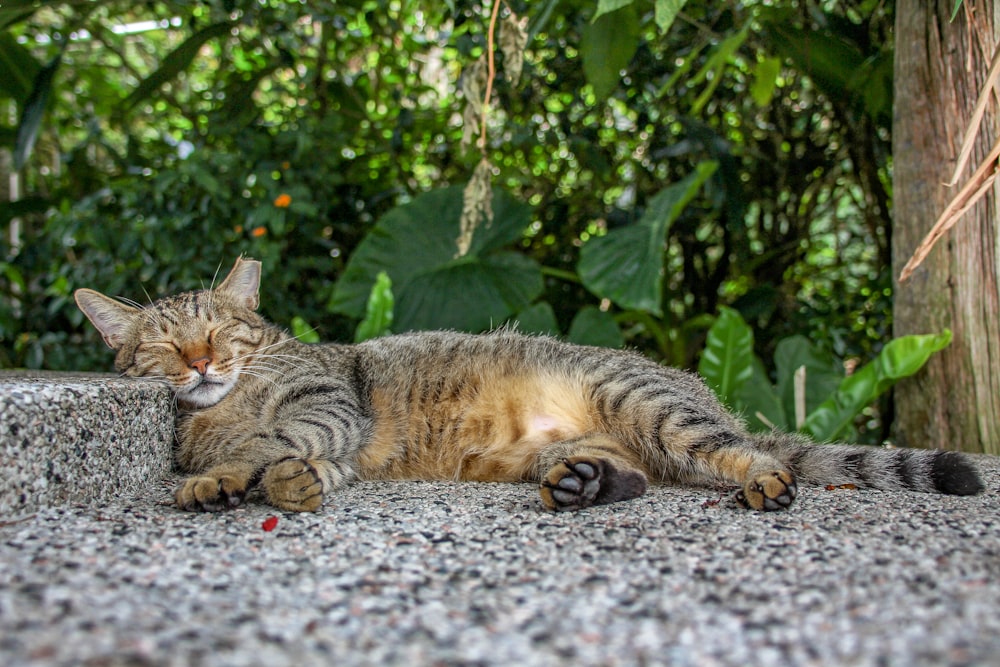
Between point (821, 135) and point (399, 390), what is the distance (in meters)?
3.91

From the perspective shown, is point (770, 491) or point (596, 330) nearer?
point (770, 491)

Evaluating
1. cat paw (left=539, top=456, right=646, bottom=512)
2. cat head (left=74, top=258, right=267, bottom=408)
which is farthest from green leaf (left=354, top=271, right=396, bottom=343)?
cat paw (left=539, top=456, right=646, bottom=512)

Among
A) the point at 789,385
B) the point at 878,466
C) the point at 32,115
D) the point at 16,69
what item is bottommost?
the point at 878,466

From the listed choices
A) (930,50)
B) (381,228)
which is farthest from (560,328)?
(930,50)

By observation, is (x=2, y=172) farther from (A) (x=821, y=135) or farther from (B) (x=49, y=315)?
(A) (x=821, y=135)

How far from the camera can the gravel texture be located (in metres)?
0.94

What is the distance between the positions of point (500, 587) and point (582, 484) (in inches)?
25.7

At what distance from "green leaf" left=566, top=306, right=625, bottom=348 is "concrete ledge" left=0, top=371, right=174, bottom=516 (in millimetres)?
2323

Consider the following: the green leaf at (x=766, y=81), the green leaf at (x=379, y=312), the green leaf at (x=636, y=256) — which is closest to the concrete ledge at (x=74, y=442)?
the green leaf at (x=379, y=312)

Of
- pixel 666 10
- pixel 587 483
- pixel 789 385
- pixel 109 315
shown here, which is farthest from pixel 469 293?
pixel 587 483

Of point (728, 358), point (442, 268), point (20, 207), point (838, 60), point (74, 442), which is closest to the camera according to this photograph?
point (74, 442)

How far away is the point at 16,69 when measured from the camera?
3.70 m

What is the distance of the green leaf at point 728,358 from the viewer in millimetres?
3648

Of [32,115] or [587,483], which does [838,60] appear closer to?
[587,483]
